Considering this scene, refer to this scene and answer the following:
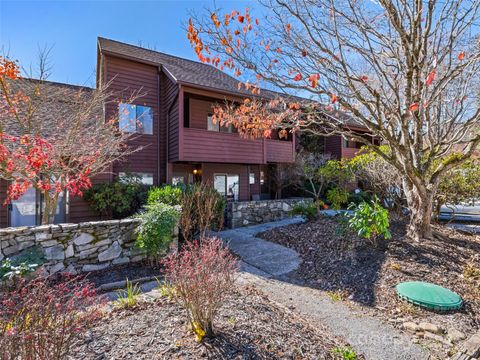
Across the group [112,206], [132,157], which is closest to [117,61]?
[132,157]

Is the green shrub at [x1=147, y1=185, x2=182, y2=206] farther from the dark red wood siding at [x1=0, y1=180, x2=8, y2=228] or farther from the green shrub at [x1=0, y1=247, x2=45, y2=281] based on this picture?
the dark red wood siding at [x1=0, y1=180, x2=8, y2=228]

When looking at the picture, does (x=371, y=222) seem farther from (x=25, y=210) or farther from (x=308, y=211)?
(x=25, y=210)

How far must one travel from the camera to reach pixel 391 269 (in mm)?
4871

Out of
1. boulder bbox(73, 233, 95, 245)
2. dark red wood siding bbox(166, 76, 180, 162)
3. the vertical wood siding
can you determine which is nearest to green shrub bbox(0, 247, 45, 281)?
boulder bbox(73, 233, 95, 245)

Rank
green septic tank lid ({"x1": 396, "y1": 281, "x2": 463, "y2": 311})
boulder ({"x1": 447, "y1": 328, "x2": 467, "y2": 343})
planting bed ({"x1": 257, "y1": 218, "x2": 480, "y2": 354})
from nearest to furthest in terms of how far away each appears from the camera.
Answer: boulder ({"x1": 447, "y1": 328, "x2": 467, "y2": 343}), planting bed ({"x1": 257, "y1": 218, "x2": 480, "y2": 354}), green septic tank lid ({"x1": 396, "y1": 281, "x2": 463, "y2": 311})

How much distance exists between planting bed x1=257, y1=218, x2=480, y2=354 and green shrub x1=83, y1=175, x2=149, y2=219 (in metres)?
5.68

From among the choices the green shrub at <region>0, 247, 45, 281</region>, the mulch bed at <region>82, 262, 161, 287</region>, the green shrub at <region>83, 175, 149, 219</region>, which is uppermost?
the green shrub at <region>83, 175, 149, 219</region>

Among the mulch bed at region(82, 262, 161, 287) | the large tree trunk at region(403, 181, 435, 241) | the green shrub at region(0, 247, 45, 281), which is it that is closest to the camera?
the green shrub at region(0, 247, 45, 281)

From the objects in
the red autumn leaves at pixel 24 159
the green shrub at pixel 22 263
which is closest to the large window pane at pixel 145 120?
the red autumn leaves at pixel 24 159

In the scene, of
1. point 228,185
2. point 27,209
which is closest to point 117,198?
point 27,209

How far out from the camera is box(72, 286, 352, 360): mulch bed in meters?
2.36

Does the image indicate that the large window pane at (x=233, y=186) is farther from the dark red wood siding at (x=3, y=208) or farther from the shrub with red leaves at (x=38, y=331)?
the shrub with red leaves at (x=38, y=331)

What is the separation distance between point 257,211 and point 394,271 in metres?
6.20

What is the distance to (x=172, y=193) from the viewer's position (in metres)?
7.89
